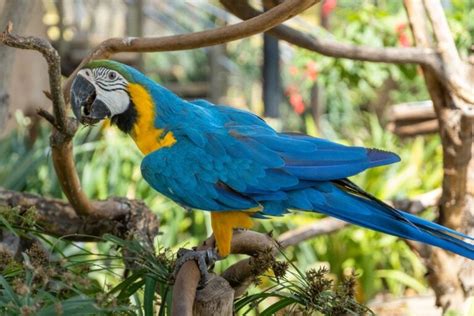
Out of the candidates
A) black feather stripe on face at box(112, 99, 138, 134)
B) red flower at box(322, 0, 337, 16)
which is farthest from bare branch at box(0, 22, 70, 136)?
red flower at box(322, 0, 337, 16)

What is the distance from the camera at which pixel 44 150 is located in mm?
2758

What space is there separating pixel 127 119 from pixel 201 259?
0.94ft

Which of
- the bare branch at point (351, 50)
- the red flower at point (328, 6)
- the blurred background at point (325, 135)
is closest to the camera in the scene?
the bare branch at point (351, 50)

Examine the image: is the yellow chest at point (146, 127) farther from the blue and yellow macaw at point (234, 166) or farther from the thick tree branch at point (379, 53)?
the thick tree branch at point (379, 53)

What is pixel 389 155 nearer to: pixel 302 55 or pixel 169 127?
pixel 169 127

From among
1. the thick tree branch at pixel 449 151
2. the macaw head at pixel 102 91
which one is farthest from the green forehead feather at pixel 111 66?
the thick tree branch at pixel 449 151

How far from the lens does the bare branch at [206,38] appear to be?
51.6 inches

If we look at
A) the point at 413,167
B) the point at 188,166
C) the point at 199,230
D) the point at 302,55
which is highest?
the point at 302,55

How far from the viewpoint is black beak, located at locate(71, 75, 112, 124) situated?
129 cm

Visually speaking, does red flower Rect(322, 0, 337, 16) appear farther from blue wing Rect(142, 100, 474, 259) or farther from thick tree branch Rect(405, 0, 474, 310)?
blue wing Rect(142, 100, 474, 259)

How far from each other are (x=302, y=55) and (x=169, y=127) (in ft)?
6.26

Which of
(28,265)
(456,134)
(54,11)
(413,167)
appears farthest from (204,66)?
(28,265)

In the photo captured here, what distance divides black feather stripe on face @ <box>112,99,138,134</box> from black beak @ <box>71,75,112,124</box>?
36mm

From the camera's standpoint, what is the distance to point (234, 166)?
53.5 inches
